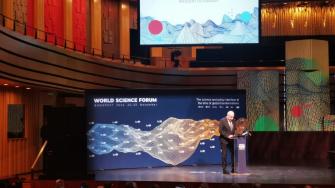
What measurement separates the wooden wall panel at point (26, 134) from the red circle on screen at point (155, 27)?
3.79 meters

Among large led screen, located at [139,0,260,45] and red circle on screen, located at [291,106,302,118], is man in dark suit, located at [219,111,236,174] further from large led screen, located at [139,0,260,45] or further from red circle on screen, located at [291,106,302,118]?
red circle on screen, located at [291,106,302,118]

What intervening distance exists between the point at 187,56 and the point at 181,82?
278cm

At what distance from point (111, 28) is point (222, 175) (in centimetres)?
1433

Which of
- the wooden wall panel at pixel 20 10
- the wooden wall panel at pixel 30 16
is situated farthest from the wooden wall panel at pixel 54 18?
the wooden wall panel at pixel 20 10

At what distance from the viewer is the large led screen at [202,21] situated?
17312mm

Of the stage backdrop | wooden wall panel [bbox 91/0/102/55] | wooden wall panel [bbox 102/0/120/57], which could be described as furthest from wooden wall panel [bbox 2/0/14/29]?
wooden wall panel [bbox 102/0/120/57]

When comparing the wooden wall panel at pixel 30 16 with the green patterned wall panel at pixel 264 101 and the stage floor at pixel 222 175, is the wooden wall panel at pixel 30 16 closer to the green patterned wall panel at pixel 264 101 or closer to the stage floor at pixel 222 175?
the stage floor at pixel 222 175

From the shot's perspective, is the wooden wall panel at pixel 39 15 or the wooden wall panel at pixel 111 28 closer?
the wooden wall panel at pixel 39 15

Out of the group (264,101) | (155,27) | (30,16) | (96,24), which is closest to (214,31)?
(155,27)

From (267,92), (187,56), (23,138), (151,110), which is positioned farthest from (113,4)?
(151,110)

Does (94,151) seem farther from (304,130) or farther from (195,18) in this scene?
(304,130)

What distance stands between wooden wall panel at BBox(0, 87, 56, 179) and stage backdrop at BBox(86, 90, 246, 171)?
10.9ft

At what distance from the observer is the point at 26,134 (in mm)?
17312

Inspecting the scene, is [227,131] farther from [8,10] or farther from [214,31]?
[8,10]
